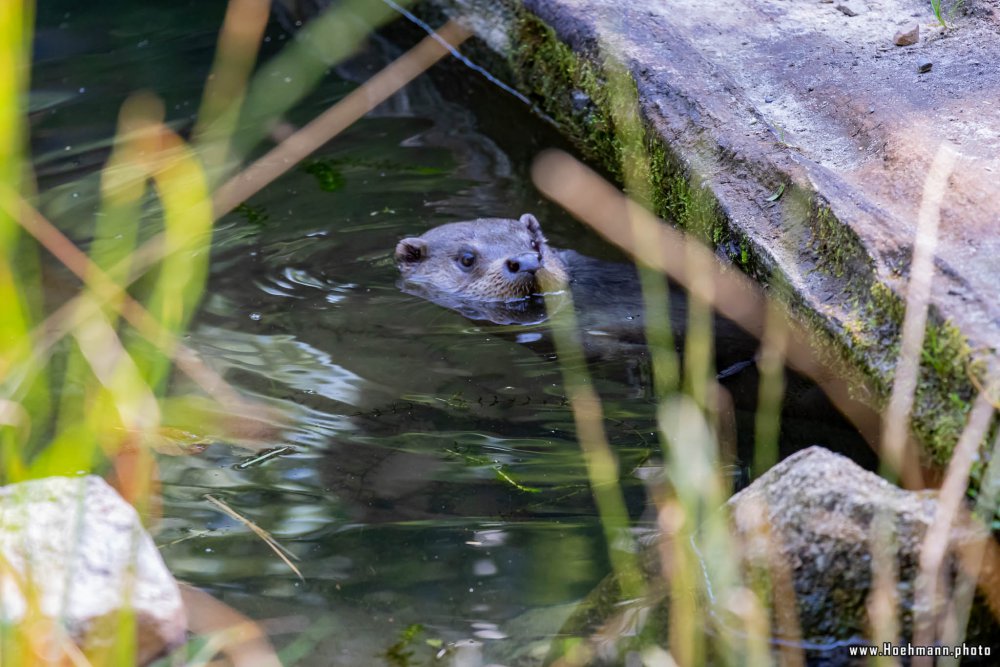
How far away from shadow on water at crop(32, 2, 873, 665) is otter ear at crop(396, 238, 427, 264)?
0.10 m

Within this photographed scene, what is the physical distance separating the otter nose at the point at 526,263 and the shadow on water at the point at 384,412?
353mm

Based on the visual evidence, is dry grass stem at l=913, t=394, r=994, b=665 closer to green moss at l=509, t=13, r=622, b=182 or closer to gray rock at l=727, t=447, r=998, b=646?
gray rock at l=727, t=447, r=998, b=646

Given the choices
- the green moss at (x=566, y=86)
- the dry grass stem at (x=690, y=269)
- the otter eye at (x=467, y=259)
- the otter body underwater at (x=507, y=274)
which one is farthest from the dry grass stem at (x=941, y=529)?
the otter eye at (x=467, y=259)

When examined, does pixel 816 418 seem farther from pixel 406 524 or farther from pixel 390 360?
pixel 390 360

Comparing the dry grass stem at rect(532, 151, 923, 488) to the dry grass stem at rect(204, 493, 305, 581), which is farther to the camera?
the dry grass stem at rect(532, 151, 923, 488)

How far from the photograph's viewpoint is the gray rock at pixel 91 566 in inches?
96.2

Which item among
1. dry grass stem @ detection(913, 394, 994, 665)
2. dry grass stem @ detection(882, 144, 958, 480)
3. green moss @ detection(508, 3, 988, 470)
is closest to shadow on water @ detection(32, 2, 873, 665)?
green moss @ detection(508, 3, 988, 470)

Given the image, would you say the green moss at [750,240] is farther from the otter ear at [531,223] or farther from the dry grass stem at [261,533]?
the dry grass stem at [261,533]

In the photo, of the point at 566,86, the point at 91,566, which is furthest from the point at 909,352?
the point at 566,86

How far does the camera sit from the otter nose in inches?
213

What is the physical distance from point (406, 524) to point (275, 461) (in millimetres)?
626

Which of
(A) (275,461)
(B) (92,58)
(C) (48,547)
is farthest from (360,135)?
(C) (48,547)

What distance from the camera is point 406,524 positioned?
3.45m

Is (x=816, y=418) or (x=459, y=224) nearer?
(x=816, y=418)
